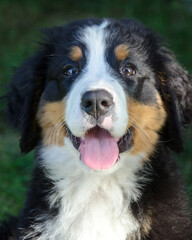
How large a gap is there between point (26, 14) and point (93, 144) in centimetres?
692

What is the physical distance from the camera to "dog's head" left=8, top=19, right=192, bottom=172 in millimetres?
4402

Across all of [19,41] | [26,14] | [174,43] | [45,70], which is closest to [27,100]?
[45,70]

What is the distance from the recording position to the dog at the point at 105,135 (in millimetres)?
4477

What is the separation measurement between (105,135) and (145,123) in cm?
36

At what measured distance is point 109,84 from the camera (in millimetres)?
4352

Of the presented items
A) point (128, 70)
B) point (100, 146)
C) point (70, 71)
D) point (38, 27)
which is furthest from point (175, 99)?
point (38, 27)

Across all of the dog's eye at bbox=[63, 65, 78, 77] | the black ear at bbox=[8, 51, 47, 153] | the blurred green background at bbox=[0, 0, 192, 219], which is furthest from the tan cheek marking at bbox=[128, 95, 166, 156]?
the blurred green background at bbox=[0, 0, 192, 219]

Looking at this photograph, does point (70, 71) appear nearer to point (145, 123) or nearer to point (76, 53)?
point (76, 53)

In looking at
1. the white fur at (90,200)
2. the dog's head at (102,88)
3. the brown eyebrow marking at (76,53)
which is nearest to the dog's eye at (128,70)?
the dog's head at (102,88)

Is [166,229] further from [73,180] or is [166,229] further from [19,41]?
[19,41]

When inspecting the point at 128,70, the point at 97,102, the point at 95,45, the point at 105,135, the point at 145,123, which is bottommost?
the point at 105,135

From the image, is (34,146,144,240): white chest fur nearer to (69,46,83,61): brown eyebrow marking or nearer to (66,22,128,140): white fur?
(66,22,128,140): white fur

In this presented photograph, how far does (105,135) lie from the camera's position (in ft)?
14.9

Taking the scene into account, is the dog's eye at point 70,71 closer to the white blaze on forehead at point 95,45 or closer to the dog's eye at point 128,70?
the white blaze on forehead at point 95,45
